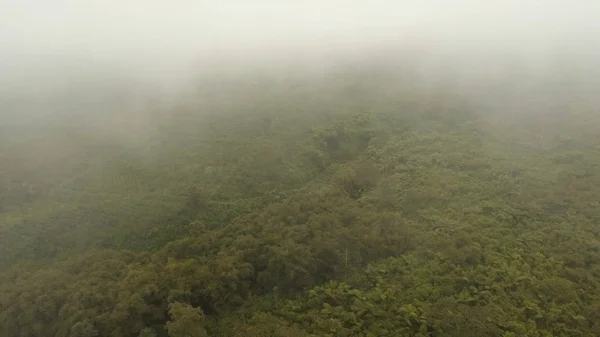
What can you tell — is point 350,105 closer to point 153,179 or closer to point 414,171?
point 414,171

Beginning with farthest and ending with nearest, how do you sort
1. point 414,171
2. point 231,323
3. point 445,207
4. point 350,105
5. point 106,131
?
point 350,105
point 106,131
point 414,171
point 445,207
point 231,323

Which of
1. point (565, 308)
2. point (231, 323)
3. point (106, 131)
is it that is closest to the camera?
point (565, 308)


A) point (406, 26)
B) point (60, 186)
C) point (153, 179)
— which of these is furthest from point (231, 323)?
point (406, 26)

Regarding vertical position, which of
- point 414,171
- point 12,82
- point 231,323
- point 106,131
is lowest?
point 231,323

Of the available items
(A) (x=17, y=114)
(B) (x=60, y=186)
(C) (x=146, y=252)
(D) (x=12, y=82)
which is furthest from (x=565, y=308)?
(D) (x=12, y=82)

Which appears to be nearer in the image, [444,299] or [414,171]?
[444,299]

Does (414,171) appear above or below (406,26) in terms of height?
below
